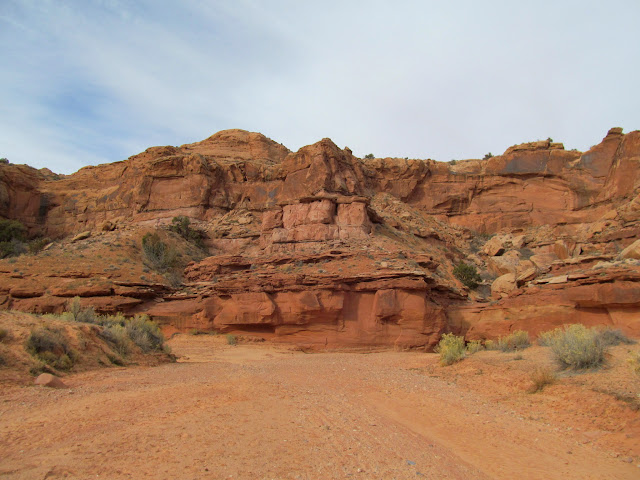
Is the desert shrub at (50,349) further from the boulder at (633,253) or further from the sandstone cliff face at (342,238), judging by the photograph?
the boulder at (633,253)

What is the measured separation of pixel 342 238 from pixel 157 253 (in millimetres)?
13914

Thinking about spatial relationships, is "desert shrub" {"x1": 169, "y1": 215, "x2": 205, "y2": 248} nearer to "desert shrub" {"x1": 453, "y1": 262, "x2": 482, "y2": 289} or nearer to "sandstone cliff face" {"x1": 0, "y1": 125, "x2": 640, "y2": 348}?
"sandstone cliff face" {"x1": 0, "y1": 125, "x2": 640, "y2": 348}

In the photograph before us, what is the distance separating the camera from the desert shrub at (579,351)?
8.82 meters

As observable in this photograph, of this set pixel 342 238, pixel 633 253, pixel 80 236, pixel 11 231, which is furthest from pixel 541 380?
pixel 11 231

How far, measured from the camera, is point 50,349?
9297 millimetres

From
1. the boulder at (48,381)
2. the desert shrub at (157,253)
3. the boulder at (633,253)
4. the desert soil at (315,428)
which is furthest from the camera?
the desert shrub at (157,253)

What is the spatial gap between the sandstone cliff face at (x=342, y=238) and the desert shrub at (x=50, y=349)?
11.6 m

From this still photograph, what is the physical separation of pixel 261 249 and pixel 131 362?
19014 mm

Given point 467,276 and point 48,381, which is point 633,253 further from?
point 48,381

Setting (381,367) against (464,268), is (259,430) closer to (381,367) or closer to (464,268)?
(381,367)

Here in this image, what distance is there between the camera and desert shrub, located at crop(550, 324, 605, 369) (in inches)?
347

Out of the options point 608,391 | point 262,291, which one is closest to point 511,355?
point 608,391

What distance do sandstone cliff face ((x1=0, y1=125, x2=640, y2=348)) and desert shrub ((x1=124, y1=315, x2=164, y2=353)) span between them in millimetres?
6971

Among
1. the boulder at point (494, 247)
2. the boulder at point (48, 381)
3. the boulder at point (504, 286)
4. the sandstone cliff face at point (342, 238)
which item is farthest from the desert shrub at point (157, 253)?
the boulder at point (494, 247)
